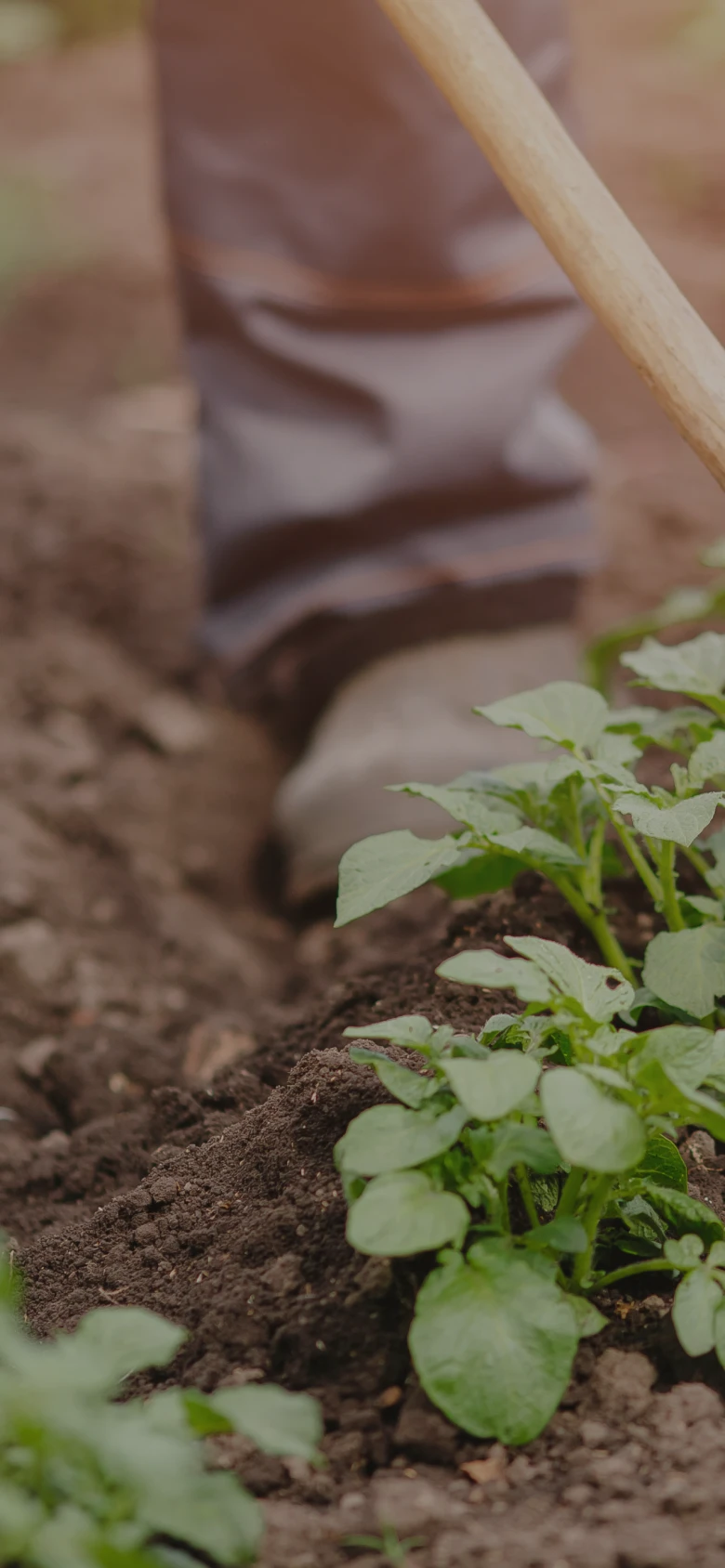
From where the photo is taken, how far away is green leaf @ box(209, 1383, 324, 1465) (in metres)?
0.65

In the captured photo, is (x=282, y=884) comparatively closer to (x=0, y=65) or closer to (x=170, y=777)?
(x=170, y=777)

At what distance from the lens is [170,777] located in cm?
218

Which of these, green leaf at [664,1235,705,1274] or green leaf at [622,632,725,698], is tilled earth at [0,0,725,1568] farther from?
green leaf at [622,632,725,698]

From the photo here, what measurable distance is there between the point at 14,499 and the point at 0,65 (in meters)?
4.22

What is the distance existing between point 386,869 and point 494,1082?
0.92 feet

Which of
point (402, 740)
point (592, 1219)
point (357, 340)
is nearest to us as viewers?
point (592, 1219)

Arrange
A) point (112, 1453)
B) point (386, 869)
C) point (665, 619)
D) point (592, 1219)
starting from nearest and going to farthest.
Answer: point (112, 1453), point (592, 1219), point (386, 869), point (665, 619)

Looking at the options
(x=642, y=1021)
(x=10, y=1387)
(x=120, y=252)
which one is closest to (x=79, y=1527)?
(x=10, y=1387)

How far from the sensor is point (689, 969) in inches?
39.5

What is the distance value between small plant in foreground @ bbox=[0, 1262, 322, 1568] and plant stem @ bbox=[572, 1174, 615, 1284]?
0.24m

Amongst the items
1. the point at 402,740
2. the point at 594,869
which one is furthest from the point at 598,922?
the point at 402,740

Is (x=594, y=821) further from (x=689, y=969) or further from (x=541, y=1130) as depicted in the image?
(x=541, y=1130)

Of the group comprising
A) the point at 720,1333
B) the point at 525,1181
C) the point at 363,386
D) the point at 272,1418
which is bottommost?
the point at 720,1333

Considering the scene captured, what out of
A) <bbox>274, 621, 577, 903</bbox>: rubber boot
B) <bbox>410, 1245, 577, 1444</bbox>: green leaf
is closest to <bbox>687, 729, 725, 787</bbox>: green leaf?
<bbox>410, 1245, 577, 1444</bbox>: green leaf
